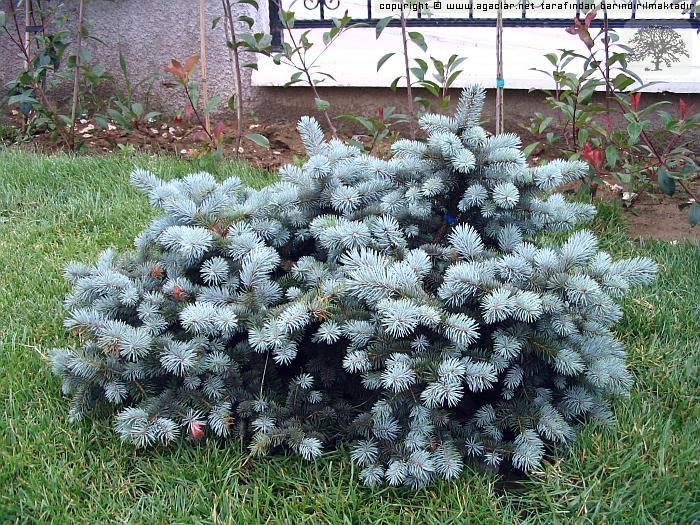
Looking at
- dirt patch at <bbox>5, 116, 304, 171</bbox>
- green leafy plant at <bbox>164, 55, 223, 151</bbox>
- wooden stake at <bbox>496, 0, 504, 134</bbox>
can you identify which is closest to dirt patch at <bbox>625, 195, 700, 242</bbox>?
wooden stake at <bbox>496, 0, 504, 134</bbox>

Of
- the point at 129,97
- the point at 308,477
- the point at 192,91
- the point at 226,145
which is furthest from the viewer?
the point at 129,97

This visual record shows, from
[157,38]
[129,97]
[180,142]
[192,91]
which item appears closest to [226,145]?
[180,142]

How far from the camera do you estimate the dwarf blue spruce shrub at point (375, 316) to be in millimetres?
1888

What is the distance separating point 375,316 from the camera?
1.93m

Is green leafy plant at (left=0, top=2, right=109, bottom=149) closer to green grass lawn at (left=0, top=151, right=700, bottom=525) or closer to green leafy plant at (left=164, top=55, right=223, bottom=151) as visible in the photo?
green leafy plant at (left=164, top=55, right=223, bottom=151)

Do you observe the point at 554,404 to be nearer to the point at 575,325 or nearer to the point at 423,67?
the point at 575,325

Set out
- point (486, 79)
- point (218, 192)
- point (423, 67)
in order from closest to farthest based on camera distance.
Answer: point (218, 192) < point (423, 67) < point (486, 79)

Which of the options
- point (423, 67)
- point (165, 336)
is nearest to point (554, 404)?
point (165, 336)

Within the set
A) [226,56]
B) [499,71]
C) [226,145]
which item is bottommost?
[226,145]

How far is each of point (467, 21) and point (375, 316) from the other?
3.79 meters

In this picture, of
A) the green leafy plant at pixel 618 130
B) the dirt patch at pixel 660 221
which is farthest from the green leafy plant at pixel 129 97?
the dirt patch at pixel 660 221

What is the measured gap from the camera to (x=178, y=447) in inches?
78.8

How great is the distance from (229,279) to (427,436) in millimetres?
707

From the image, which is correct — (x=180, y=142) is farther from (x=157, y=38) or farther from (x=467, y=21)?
(x=467, y=21)
